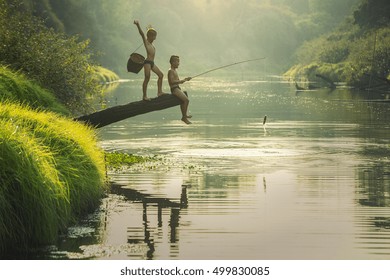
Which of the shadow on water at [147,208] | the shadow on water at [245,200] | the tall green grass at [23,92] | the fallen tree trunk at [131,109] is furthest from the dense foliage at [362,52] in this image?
the shadow on water at [147,208]

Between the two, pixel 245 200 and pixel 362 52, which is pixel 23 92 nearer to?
pixel 245 200

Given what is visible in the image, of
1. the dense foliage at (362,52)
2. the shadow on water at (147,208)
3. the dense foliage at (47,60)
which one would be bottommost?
the shadow on water at (147,208)

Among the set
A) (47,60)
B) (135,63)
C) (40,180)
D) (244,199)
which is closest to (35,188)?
(40,180)

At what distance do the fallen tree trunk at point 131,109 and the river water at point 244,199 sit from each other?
4.66 ft

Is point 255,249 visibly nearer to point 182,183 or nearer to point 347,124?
point 182,183

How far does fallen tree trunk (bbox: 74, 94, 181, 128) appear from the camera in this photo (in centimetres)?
2441

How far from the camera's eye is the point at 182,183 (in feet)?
75.1

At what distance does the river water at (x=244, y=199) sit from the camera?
585 inches

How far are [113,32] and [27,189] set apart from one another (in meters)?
164

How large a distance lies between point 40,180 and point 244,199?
6.20 metres

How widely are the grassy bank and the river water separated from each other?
37 cm

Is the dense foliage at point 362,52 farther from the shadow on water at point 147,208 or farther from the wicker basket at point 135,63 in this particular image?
the shadow on water at point 147,208

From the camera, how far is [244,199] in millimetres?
20125

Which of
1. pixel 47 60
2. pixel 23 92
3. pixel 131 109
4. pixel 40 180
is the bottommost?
pixel 40 180
